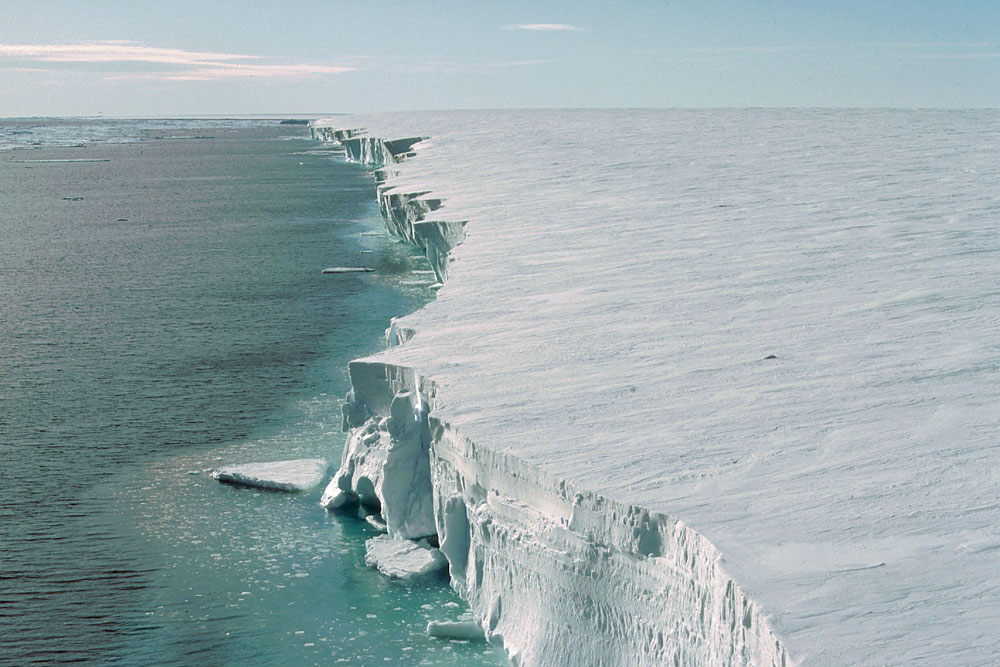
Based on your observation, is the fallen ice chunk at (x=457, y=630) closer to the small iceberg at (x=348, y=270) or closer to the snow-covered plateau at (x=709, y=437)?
the snow-covered plateau at (x=709, y=437)

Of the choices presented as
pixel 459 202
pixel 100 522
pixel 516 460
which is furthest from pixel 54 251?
pixel 516 460

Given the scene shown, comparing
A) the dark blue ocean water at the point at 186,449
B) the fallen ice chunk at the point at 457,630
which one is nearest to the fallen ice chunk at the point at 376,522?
the dark blue ocean water at the point at 186,449

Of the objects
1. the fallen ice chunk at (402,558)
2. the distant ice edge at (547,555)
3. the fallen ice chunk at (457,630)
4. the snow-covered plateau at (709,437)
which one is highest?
the snow-covered plateau at (709,437)

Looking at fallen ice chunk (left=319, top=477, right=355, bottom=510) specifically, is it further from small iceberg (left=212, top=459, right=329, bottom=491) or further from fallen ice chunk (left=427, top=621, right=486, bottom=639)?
fallen ice chunk (left=427, top=621, right=486, bottom=639)

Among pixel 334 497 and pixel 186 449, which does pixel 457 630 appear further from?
pixel 186 449

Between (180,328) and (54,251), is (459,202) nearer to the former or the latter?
(180,328)

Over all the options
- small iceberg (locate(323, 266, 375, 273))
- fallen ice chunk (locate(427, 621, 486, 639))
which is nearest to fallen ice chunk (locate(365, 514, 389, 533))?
fallen ice chunk (locate(427, 621, 486, 639))

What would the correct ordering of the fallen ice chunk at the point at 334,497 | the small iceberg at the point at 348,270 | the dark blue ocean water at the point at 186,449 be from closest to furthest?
1. the dark blue ocean water at the point at 186,449
2. the fallen ice chunk at the point at 334,497
3. the small iceberg at the point at 348,270
